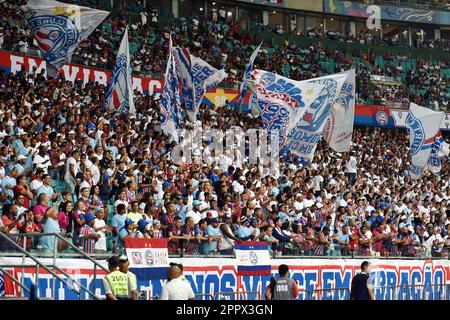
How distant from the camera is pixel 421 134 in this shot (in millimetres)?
30141

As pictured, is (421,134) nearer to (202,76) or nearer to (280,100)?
(280,100)

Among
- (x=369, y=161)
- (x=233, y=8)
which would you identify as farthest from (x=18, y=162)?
(x=233, y=8)

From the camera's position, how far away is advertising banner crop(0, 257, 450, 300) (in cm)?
1306

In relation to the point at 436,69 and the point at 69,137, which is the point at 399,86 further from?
the point at 69,137

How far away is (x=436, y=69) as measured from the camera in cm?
5047

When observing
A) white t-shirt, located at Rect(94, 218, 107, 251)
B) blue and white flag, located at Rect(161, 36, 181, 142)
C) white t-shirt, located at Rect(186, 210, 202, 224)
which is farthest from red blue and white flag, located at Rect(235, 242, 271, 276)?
blue and white flag, located at Rect(161, 36, 181, 142)

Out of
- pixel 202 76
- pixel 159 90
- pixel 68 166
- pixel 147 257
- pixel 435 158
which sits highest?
pixel 202 76

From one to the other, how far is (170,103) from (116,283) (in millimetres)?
9880

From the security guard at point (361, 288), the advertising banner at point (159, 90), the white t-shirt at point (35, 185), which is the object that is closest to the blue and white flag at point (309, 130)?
the advertising banner at point (159, 90)

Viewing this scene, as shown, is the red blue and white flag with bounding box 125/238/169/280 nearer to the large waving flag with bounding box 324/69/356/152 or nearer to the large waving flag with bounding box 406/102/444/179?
the large waving flag with bounding box 324/69/356/152

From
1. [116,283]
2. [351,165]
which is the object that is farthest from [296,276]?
[351,165]
